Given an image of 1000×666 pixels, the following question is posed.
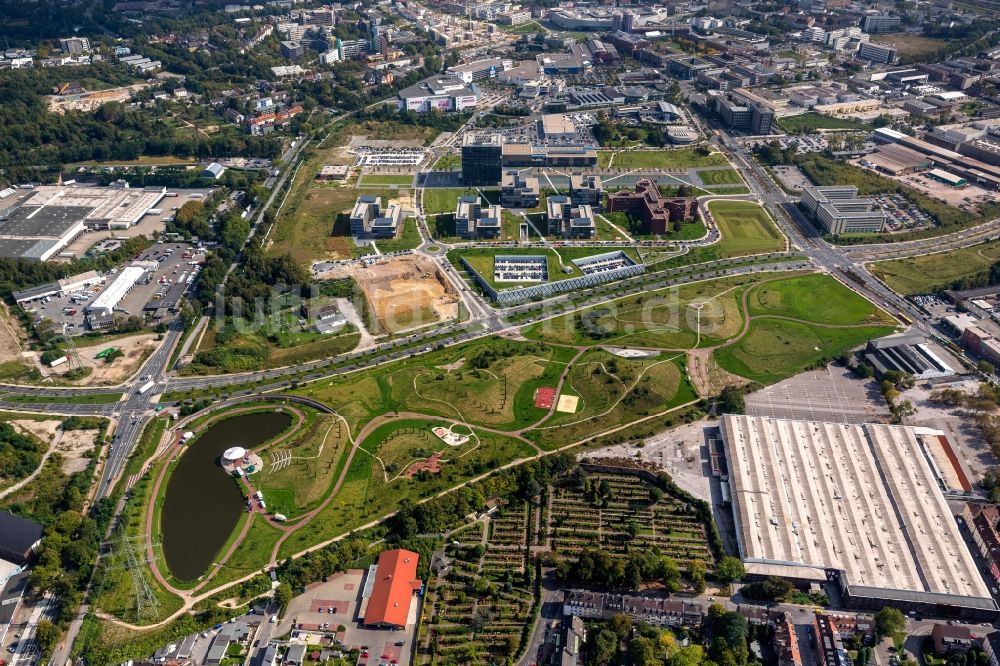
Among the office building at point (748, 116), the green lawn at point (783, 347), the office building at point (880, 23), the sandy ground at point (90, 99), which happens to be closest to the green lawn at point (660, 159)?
the office building at point (748, 116)

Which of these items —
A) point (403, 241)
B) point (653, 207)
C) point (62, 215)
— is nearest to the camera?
point (403, 241)

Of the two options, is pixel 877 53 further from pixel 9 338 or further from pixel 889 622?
pixel 9 338

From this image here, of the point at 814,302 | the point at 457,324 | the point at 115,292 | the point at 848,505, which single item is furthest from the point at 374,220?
the point at 848,505

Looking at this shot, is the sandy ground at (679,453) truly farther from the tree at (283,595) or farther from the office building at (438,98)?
the office building at (438,98)

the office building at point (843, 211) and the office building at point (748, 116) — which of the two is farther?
the office building at point (748, 116)

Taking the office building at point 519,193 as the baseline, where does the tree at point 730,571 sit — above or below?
below

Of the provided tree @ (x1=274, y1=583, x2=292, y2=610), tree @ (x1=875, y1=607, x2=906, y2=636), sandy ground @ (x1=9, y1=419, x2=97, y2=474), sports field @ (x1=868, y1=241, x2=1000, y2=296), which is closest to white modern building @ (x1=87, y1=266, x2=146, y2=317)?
sandy ground @ (x1=9, y1=419, x2=97, y2=474)

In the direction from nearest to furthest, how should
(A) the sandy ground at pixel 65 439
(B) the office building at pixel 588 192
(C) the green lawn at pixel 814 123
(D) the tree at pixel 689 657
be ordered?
(D) the tree at pixel 689 657 → (A) the sandy ground at pixel 65 439 → (B) the office building at pixel 588 192 → (C) the green lawn at pixel 814 123
